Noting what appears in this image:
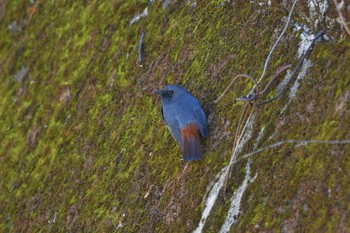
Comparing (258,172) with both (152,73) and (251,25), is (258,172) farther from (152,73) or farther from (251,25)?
(152,73)

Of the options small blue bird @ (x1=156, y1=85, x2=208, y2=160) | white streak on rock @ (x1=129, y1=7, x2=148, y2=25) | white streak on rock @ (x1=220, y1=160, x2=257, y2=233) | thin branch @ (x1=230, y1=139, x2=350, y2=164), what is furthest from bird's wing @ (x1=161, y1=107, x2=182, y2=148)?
white streak on rock @ (x1=129, y1=7, x2=148, y2=25)

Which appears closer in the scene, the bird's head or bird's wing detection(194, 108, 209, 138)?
bird's wing detection(194, 108, 209, 138)

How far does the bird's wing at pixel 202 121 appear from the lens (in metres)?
4.84

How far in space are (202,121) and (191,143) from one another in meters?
0.17

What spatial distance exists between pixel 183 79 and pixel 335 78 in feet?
4.85

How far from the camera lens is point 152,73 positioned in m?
5.69

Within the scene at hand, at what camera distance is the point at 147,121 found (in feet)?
17.8

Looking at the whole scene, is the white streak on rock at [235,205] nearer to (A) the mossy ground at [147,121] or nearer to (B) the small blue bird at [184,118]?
(A) the mossy ground at [147,121]

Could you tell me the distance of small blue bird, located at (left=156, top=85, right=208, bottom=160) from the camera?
481 cm

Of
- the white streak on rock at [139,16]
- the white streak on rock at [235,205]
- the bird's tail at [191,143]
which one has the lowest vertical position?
the white streak on rock at [235,205]

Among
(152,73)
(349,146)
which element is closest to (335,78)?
(349,146)

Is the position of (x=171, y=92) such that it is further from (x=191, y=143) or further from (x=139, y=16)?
(x=139, y=16)

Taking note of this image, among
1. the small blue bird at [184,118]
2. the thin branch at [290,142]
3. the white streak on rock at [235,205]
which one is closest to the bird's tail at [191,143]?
the small blue bird at [184,118]

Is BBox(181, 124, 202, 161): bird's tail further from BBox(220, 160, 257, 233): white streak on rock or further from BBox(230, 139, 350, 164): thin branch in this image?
BBox(220, 160, 257, 233): white streak on rock
